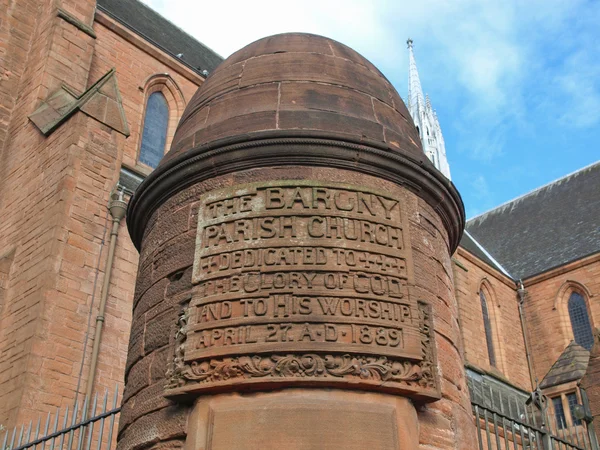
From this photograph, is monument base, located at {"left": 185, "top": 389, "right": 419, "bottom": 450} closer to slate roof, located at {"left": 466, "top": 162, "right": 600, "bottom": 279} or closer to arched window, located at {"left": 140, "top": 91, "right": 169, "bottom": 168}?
arched window, located at {"left": 140, "top": 91, "right": 169, "bottom": 168}

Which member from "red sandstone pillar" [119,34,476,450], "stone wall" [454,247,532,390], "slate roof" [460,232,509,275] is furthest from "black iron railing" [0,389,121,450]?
"slate roof" [460,232,509,275]

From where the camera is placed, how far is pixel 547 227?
89.2 ft

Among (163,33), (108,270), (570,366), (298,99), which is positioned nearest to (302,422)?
(298,99)

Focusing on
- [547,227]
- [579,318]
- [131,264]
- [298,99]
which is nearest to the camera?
[298,99]

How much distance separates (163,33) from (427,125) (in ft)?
94.0

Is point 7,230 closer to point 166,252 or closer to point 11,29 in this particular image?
point 11,29

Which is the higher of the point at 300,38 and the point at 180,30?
the point at 180,30

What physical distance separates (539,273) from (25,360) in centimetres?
2082

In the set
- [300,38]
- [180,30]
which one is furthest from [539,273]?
[300,38]

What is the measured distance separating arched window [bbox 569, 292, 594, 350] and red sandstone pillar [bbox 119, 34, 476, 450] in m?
22.7

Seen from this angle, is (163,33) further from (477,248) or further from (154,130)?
(477,248)

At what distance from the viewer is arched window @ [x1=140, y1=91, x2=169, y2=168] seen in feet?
56.4

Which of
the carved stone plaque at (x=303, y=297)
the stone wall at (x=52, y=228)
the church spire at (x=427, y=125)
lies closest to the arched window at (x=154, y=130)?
the stone wall at (x=52, y=228)

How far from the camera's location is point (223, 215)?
3543 millimetres
